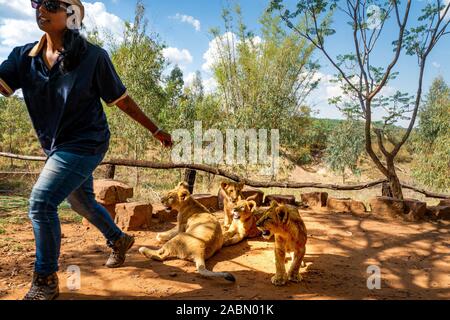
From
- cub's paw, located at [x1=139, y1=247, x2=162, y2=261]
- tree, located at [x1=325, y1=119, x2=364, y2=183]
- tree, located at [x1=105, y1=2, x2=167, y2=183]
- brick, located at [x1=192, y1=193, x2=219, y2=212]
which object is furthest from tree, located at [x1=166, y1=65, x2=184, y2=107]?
tree, located at [x1=325, y1=119, x2=364, y2=183]

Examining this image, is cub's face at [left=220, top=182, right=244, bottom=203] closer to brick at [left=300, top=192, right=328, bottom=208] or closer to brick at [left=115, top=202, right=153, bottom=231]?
brick at [left=115, top=202, right=153, bottom=231]

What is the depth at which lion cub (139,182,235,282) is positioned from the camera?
3381 mm

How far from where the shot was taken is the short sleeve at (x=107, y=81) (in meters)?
2.31

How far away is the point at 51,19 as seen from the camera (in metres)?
2.21

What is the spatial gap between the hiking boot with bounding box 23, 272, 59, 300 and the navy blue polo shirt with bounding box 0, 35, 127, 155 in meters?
0.78

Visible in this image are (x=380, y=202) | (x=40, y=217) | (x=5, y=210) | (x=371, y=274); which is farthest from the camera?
(x=380, y=202)

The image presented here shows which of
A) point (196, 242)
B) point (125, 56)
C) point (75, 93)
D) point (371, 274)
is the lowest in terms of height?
point (371, 274)

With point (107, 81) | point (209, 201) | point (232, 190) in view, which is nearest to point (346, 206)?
point (209, 201)

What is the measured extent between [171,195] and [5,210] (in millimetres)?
2941

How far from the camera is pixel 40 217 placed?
7.13ft

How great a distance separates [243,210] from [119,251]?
160 cm

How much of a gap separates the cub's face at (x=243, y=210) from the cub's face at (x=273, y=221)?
1.23m

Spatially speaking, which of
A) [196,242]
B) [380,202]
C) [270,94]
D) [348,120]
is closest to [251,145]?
[270,94]

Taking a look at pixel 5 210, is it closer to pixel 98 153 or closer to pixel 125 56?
pixel 98 153
